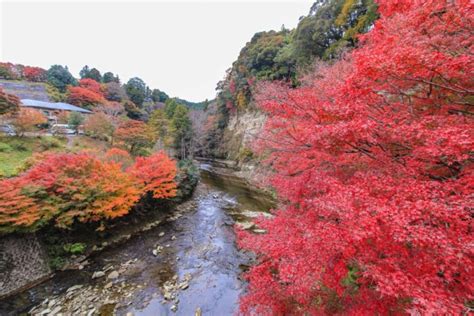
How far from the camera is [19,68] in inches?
1636

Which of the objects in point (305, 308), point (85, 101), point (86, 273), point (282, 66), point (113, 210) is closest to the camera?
point (305, 308)

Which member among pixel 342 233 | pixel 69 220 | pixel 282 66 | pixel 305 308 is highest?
pixel 282 66

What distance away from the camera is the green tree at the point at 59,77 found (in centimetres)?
3731

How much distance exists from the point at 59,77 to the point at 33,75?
28.5 feet

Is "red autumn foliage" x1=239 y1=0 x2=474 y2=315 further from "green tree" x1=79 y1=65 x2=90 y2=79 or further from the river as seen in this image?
"green tree" x1=79 y1=65 x2=90 y2=79

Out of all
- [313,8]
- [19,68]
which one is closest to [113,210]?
[313,8]

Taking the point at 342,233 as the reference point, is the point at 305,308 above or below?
below

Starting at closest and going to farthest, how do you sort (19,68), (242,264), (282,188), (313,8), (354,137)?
(354,137) → (282,188) → (242,264) → (313,8) → (19,68)

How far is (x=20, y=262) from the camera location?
7.04 m

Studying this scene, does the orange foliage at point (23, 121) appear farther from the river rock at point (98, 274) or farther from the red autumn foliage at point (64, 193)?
the river rock at point (98, 274)

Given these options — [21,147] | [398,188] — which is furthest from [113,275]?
[21,147]

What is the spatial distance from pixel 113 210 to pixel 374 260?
10.3 metres

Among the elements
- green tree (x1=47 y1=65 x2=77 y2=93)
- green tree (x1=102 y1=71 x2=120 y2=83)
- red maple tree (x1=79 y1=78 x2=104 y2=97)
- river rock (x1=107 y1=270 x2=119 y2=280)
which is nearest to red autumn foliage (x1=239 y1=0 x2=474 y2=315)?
river rock (x1=107 y1=270 x2=119 y2=280)

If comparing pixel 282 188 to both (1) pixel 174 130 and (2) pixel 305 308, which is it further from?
(1) pixel 174 130
